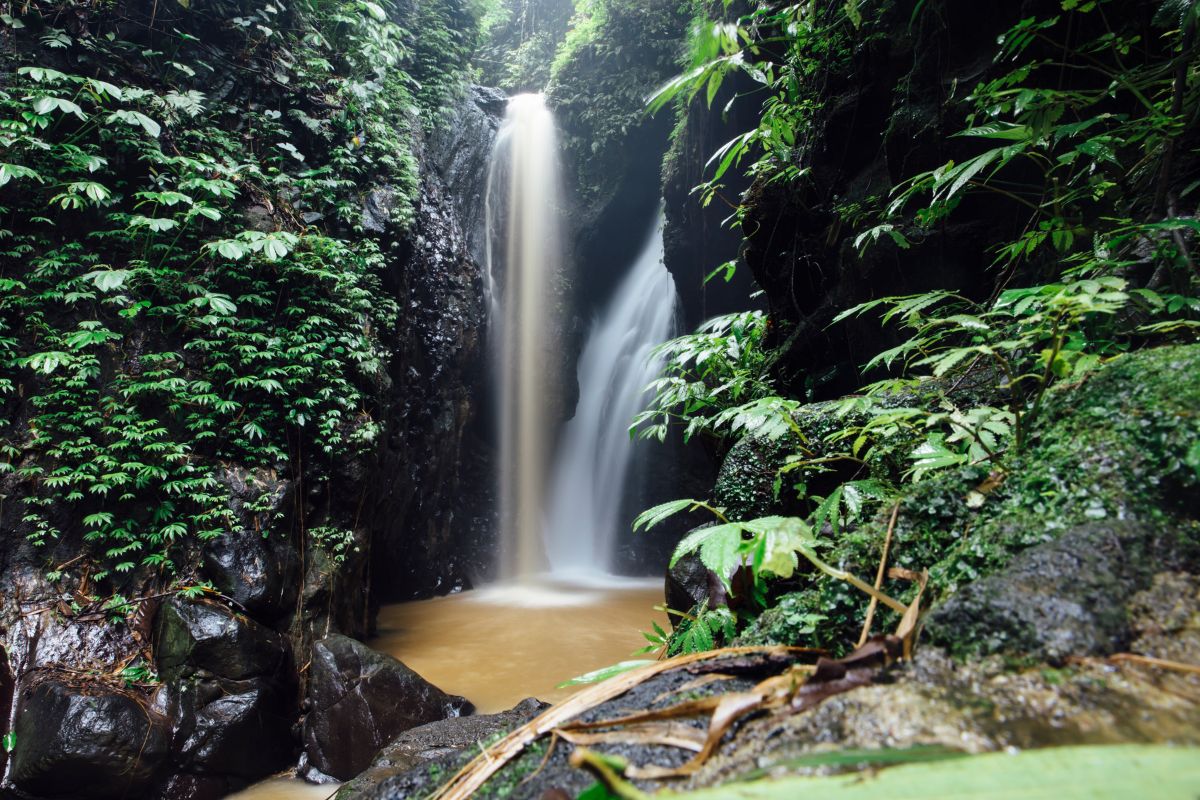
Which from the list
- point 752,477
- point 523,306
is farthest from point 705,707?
point 523,306

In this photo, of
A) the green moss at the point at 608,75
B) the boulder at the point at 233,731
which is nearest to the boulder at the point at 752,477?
the boulder at the point at 233,731

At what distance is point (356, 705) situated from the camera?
4004mm

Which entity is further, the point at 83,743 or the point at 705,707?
the point at 83,743

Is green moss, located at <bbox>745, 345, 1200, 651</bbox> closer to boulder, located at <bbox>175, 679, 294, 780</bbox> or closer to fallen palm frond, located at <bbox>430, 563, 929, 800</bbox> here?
fallen palm frond, located at <bbox>430, 563, 929, 800</bbox>

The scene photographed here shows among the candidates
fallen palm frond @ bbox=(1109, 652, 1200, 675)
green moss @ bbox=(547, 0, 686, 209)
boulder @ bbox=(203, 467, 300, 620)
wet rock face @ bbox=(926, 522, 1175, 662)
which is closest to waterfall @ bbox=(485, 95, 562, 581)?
green moss @ bbox=(547, 0, 686, 209)

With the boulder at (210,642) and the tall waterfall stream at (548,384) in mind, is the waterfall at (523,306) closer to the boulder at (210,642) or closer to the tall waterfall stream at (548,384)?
the tall waterfall stream at (548,384)

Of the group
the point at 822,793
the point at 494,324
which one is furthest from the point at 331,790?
the point at 494,324

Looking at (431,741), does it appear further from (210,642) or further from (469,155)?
(469,155)

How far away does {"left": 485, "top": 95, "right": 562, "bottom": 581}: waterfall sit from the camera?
10320mm

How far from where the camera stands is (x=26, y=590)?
388 cm

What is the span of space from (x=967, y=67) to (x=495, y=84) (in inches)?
479

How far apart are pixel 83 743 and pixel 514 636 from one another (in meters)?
3.82

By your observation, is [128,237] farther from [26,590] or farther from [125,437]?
[26,590]

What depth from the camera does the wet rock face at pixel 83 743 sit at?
10.6 ft
